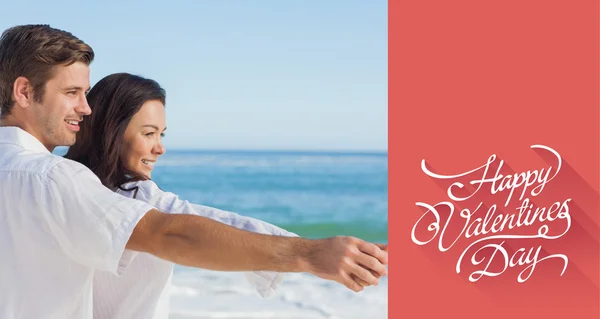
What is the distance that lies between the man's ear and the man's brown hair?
10 millimetres

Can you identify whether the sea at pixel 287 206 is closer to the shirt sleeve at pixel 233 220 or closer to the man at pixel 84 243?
the shirt sleeve at pixel 233 220

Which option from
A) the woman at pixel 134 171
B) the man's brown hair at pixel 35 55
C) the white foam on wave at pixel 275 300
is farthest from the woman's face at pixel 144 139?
the white foam on wave at pixel 275 300

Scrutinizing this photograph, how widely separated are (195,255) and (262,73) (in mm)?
22568

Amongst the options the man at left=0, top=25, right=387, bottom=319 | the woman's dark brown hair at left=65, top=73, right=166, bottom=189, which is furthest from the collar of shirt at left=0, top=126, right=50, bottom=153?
the woman's dark brown hair at left=65, top=73, right=166, bottom=189

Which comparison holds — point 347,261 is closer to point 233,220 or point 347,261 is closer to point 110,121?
point 233,220

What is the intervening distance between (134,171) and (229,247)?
810mm

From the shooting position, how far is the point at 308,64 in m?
24.2

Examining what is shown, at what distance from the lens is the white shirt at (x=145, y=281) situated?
2.18m

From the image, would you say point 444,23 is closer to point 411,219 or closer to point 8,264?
point 411,219

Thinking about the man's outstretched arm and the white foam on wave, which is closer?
the man's outstretched arm

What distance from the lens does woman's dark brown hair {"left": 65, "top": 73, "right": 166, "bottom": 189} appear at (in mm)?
2357

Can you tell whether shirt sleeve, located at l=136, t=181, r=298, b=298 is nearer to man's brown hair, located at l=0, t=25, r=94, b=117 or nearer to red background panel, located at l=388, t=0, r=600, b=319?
man's brown hair, located at l=0, t=25, r=94, b=117

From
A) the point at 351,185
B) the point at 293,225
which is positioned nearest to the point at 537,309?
the point at 293,225

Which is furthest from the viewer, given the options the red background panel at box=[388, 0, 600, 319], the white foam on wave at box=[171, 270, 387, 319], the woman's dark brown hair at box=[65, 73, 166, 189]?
the white foam on wave at box=[171, 270, 387, 319]
